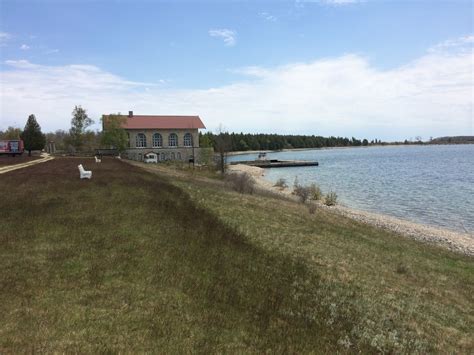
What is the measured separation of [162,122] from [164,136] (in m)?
3.36

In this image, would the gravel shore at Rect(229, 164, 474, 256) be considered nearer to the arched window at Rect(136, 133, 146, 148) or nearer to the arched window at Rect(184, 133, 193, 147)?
the arched window at Rect(184, 133, 193, 147)

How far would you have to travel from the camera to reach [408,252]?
1553cm

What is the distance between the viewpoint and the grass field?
5.95 metres

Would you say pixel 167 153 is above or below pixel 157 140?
below

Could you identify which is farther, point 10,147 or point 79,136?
point 79,136

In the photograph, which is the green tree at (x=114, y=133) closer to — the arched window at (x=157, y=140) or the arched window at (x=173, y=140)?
the arched window at (x=157, y=140)

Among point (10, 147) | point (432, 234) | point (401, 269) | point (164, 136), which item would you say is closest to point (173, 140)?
point (164, 136)

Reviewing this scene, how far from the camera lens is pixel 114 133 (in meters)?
77.1

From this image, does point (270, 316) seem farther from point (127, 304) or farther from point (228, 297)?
point (127, 304)

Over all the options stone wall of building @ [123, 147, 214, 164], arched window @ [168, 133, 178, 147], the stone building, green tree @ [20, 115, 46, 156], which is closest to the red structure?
green tree @ [20, 115, 46, 156]

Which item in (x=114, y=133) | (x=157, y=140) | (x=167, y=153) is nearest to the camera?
(x=114, y=133)

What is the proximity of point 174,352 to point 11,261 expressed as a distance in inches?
208

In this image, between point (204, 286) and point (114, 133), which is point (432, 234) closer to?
point (204, 286)

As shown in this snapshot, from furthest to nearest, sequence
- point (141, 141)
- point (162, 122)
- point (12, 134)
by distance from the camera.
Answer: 1. point (12, 134)
2. point (162, 122)
3. point (141, 141)
